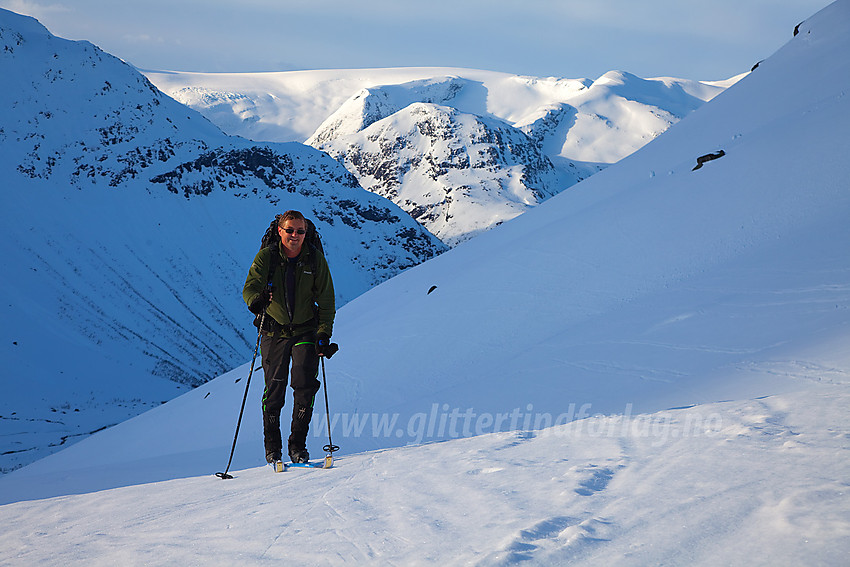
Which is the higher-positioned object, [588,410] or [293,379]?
[293,379]

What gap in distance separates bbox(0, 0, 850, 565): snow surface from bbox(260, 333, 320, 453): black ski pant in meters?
0.62

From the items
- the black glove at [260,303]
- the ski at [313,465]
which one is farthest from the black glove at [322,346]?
the ski at [313,465]

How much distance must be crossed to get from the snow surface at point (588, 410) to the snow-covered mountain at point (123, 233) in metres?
48.4

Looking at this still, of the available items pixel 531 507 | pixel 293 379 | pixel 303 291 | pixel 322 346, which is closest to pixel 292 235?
pixel 303 291

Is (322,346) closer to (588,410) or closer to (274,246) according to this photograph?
(274,246)

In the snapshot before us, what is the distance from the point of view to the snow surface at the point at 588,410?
329cm

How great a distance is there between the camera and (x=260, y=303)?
239 inches

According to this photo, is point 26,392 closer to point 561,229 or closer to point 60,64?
point 561,229

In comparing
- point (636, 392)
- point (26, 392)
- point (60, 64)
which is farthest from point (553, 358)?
point (60, 64)

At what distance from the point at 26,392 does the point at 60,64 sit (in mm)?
106907

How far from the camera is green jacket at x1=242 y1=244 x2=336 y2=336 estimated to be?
6098 mm

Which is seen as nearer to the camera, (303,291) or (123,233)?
(303,291)

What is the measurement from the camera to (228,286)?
117 m

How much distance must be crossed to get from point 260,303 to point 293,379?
87cm
